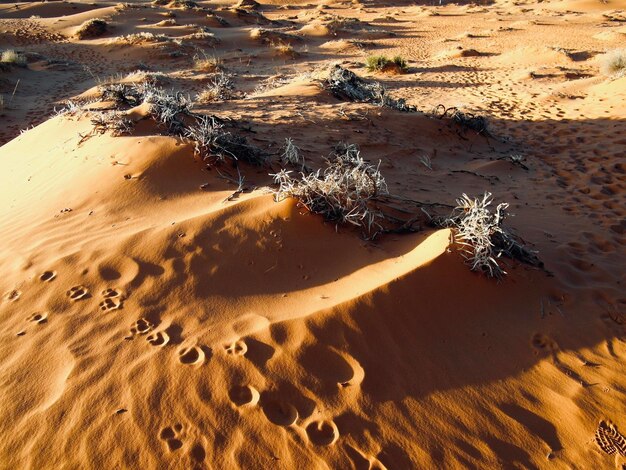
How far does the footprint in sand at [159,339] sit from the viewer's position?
2229 mm

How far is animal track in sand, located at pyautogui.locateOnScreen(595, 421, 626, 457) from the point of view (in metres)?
1.98

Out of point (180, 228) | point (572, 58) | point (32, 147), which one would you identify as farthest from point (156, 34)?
point (180, 228)

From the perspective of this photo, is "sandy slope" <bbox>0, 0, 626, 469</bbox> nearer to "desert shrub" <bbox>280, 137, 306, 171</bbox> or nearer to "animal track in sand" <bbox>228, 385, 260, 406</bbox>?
"animal track in sand" <bbox>228, 385, 260, 406</bbox>

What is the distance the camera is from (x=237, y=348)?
2209mm

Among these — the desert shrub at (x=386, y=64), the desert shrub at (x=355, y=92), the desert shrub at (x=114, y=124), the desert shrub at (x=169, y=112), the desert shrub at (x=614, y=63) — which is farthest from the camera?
the desert shrub at (x=386, y=64)

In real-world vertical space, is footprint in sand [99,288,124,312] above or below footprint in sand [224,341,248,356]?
above

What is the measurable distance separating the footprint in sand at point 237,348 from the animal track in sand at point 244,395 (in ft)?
0.61

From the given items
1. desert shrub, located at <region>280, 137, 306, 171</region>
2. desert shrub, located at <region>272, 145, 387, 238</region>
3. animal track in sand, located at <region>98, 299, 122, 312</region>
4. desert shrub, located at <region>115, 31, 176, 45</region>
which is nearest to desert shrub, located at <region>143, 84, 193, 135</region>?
desert shrub, located at <region>280, 137, 306, 171</region>

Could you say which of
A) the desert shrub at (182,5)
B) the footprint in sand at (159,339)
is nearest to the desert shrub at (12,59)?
the desert shrub at (182,5)

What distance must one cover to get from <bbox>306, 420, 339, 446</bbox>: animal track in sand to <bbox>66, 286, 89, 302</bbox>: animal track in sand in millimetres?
1603

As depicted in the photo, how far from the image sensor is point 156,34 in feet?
52.5

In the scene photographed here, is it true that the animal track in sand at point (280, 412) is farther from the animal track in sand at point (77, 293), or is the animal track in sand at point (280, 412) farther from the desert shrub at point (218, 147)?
the desert shrub at point (218, 147)

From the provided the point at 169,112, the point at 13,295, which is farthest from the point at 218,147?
the point at 13,295

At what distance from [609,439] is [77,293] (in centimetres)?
301
